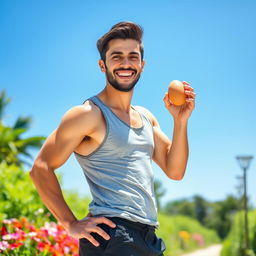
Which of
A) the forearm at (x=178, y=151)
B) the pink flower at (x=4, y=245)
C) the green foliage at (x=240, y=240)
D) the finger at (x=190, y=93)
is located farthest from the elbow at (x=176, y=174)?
the green foliage at (x=240, y=240)

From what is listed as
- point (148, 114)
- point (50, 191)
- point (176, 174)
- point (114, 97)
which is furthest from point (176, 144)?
point (50, 191)

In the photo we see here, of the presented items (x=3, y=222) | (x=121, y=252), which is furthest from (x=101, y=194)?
(x=3, y=222)

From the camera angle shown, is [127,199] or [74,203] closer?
[127,199]

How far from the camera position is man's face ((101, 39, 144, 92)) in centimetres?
292

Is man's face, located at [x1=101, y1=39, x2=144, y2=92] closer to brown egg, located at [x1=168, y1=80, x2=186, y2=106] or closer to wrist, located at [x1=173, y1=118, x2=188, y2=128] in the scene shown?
brown egg, located at [x1=168, y1=80, x2=186, y2=106]

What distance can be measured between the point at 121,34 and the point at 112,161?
31.6 inches

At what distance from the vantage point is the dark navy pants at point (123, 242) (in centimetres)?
257

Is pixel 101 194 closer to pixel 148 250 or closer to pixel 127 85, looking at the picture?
pixel 148 250

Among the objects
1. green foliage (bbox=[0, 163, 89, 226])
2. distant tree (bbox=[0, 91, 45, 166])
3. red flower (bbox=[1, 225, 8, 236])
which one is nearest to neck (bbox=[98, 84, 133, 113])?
red flower (bbox=[1, 225, 8, 236])

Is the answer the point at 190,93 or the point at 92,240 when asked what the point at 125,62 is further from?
the point at 92,240

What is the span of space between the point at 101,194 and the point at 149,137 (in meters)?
0.50

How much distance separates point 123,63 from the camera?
291cm

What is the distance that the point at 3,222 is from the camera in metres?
5.15

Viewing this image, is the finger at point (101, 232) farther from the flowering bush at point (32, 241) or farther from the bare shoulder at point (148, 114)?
the flowering bush at point (32, 241)
